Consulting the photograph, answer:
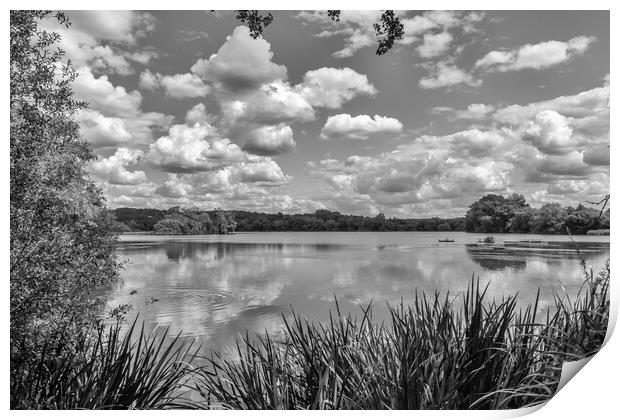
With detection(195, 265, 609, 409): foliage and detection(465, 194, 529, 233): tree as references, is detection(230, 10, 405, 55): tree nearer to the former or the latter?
detection(465, 194, 529, 233): tree

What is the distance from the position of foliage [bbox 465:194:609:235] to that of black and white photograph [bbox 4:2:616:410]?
0.02m

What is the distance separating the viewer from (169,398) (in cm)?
261

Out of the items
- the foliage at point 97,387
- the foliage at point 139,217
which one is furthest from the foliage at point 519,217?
the foliage at point 97,387

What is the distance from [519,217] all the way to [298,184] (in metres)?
2.02

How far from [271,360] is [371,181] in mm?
1951

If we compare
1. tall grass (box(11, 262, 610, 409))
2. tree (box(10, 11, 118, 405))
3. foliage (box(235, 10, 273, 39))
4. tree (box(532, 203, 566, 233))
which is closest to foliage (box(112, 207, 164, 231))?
tree (box(10, 11, 118, 405))

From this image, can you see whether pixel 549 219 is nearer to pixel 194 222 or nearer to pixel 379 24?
pixel 379 24

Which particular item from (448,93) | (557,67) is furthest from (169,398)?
(557,67)

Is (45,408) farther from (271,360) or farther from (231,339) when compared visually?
(231,339)

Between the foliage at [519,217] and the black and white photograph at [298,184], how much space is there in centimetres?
2

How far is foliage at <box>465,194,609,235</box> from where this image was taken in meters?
3.72

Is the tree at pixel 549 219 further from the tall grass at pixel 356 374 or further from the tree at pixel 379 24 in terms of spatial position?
the tree at pixel 379 24

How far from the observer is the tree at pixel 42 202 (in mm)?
2623

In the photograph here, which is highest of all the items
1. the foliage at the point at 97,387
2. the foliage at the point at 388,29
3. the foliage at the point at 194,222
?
the foliage at the point at 388,29
